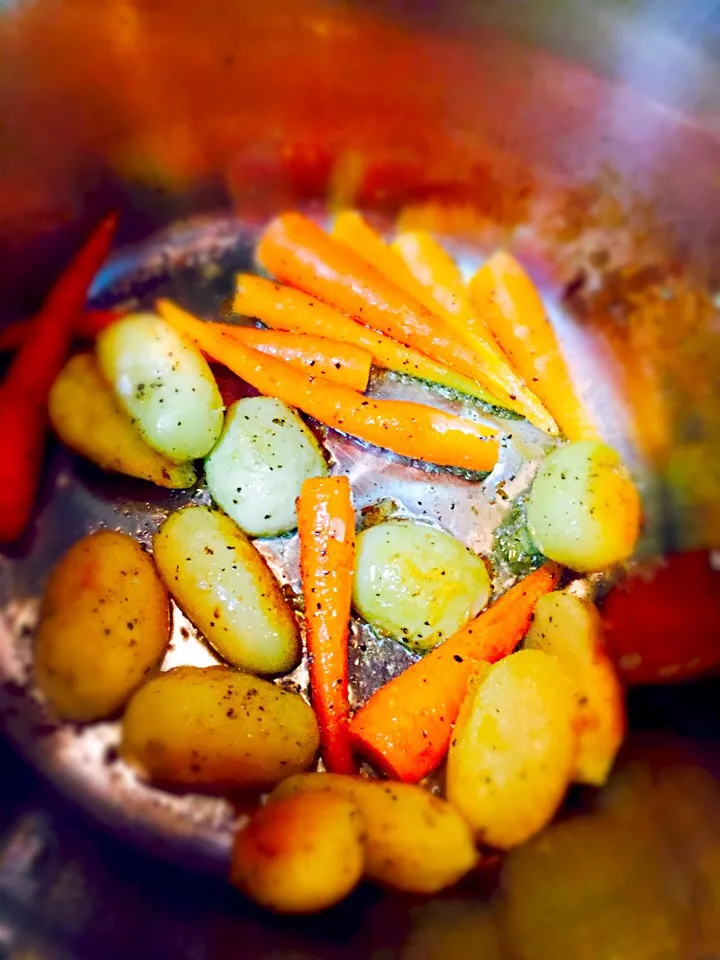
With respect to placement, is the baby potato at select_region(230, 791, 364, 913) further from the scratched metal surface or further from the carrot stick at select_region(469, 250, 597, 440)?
the carrot stick at select_region(469, 250, 597, 440)

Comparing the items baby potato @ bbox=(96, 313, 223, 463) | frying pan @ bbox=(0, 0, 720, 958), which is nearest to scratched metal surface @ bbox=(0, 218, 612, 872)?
frying pan @ bbox=(0, 0, 720, 958)

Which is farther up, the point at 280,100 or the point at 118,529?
the point at 280,100

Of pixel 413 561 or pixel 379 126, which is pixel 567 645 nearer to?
pixel 413 561

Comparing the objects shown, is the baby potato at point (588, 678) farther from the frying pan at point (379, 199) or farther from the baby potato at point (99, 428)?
the baby potato at point (99, 428)

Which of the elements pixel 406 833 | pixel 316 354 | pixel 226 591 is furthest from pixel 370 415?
pixel 406 833

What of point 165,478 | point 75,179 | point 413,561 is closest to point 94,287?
point 75,179

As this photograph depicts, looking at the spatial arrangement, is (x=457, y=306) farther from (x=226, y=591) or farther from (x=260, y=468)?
(x=226, y=591)
